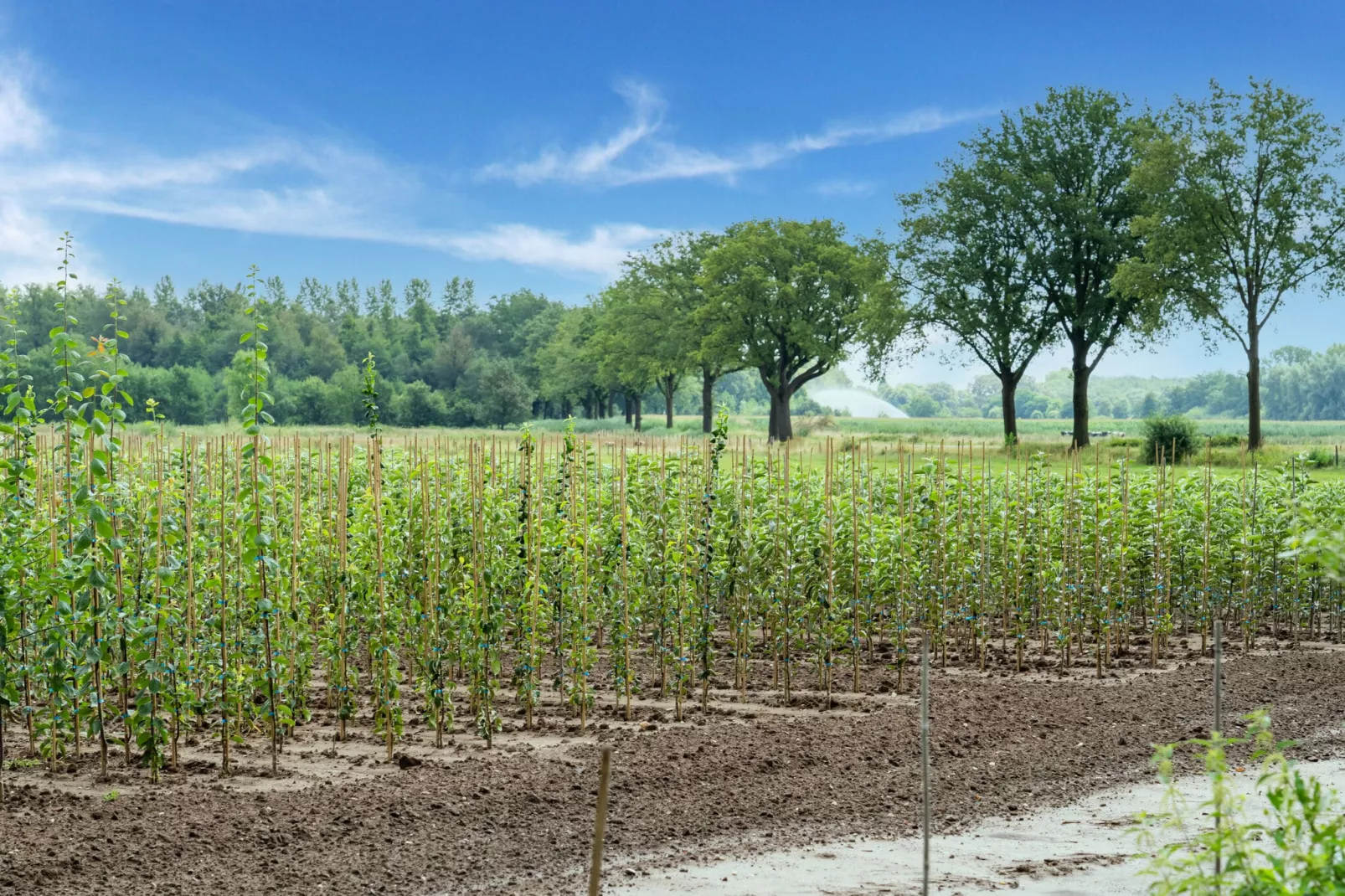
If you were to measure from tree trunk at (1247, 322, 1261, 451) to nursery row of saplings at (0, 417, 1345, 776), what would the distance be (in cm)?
1581

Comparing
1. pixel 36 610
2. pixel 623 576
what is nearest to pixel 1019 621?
pixel 623 576

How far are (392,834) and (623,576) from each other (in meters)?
3.06

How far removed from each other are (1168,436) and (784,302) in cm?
2179

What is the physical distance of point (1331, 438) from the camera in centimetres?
4006

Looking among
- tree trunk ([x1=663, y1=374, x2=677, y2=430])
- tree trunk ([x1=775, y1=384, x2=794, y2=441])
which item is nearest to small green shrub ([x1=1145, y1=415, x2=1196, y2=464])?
tree trunk ([x1=775, y1=384, x2=794, y2=441])

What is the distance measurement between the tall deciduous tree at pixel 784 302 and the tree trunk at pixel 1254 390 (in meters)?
17.2

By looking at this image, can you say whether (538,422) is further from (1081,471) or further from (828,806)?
(828,806)

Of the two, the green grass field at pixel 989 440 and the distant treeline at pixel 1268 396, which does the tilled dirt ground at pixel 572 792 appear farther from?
the distant treeline at pixel 1268 396

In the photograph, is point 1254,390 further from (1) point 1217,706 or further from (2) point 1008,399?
(1) point 1217,706

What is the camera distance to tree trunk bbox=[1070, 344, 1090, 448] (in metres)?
30.5

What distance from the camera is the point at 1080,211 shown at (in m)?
31.3

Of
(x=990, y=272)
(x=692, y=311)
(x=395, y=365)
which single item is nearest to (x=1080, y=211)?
(x=990, y=272)

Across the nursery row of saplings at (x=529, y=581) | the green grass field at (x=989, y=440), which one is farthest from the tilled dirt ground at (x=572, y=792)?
the green grass field at (x=989, y=440)

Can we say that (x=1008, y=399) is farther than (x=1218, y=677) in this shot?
Yes
